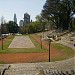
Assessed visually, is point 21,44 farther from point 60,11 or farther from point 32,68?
point 32,68

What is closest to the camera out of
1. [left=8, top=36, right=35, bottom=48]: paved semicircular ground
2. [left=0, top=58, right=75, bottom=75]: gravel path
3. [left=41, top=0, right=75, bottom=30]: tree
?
[left=0, top=58, right=75, bottom=75]: gravel path

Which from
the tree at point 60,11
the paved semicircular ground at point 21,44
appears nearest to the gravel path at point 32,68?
the paved semicircular ground at point 21,44

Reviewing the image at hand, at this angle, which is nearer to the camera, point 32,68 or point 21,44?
point 32,68

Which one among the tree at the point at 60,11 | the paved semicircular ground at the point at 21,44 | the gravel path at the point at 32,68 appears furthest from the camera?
the tree at the point at 60,11

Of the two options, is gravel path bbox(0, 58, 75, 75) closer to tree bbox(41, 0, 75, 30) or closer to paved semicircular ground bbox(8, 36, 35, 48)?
paved semicircular ground bbox(8, 36, 35, 48)


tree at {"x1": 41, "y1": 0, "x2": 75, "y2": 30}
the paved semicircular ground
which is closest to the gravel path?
the paved semicircular ground

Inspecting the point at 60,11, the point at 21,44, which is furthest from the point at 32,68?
the point at 60,11

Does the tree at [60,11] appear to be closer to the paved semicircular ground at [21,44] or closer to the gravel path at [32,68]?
the paved semicircular ground at [21,44]

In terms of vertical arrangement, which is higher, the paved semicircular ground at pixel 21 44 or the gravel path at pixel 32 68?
the gravel path at pixel 32 68

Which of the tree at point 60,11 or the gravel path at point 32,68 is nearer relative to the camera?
the gravel path at point 32,68

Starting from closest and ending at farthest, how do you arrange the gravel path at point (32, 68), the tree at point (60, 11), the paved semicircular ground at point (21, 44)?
1. the gravel path at point (32, 68)
2. the paved semicircular ground at point (21, 44)
3. the tree at point (60, 11)

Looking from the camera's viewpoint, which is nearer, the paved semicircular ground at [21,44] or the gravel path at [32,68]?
the gravel path at [32,68]

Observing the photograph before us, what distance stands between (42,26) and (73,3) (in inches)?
2022

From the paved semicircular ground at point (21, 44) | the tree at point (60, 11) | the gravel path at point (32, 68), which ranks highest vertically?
→ the tree at point (60, 11)
